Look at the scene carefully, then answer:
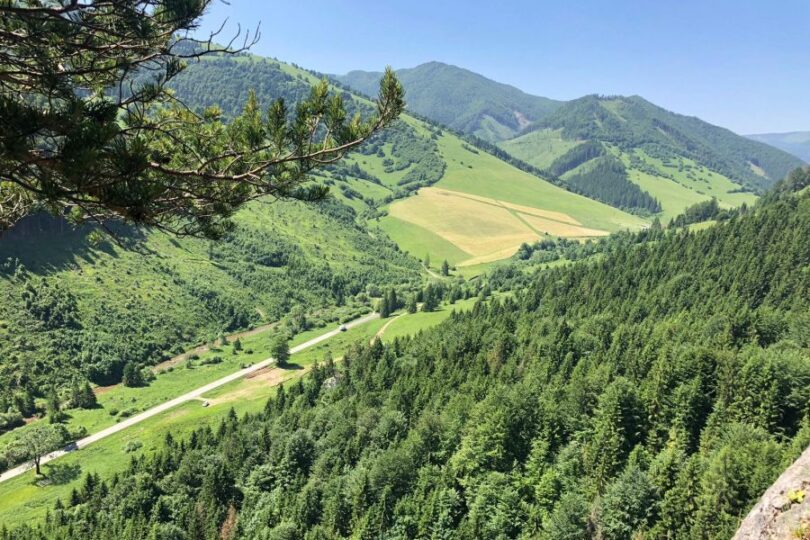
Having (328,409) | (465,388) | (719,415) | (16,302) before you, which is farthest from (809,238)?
(16,302)

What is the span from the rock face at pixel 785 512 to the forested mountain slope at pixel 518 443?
87.2 feet

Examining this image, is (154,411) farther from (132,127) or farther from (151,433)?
(132,127)

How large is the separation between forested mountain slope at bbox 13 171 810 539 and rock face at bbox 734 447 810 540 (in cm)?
2658

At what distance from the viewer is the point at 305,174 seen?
17453mm

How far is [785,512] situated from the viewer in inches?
581

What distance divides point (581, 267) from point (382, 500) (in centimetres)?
11495

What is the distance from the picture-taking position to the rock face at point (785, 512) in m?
14.0

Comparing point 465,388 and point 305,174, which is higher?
point 305,174

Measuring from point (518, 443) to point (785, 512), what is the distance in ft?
154

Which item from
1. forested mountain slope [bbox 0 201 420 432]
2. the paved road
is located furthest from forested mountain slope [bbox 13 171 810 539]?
forested mountain slope [bbox 0 201 420 432]

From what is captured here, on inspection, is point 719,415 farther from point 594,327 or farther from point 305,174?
point 305,174

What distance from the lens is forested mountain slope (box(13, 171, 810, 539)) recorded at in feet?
146

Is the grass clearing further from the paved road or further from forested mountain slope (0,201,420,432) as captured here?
forested mountain slope (0,201,420,432)

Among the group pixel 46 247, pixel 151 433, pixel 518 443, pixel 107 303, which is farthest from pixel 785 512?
pixel 46 247
